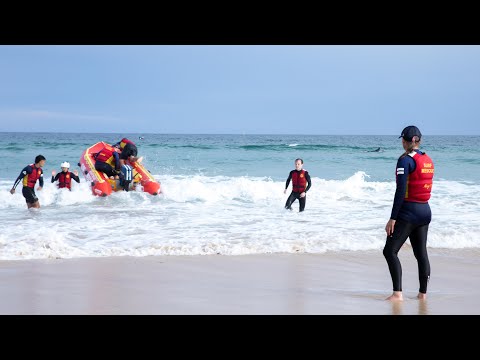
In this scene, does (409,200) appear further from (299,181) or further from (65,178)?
(65,178)

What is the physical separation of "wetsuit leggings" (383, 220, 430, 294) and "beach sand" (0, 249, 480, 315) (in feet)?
0.68

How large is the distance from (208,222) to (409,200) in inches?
220

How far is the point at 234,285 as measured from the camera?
5.29 metres

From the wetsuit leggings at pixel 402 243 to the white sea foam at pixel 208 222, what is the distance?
A: 267 centimetres

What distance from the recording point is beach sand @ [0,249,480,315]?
4453 mm

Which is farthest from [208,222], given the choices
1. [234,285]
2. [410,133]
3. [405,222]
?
[410,133]

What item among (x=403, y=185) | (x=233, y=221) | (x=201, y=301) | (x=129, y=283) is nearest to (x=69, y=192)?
(x=233, y=221)

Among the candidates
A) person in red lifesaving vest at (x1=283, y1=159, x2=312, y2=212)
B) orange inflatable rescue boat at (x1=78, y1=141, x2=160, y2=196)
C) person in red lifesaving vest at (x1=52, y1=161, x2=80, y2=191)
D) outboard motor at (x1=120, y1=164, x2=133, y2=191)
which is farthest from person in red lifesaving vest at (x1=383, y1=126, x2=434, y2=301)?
orange inflatable rescue boat at (x1=78, y1=141, x2=160, y2=196)

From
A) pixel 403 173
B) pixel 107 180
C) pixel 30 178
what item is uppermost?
pixel 403 173

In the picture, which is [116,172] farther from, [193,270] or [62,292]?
[62,292]

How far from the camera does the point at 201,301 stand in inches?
182

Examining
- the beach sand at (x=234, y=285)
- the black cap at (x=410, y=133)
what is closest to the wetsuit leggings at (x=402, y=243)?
the beach sand at (x=234, y=285)

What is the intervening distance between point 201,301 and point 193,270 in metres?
1.39

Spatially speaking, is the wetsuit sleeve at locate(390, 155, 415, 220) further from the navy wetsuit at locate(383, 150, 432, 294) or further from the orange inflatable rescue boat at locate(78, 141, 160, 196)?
the orange inflatable rescue boat at locate(78, 141, 160, 196)
